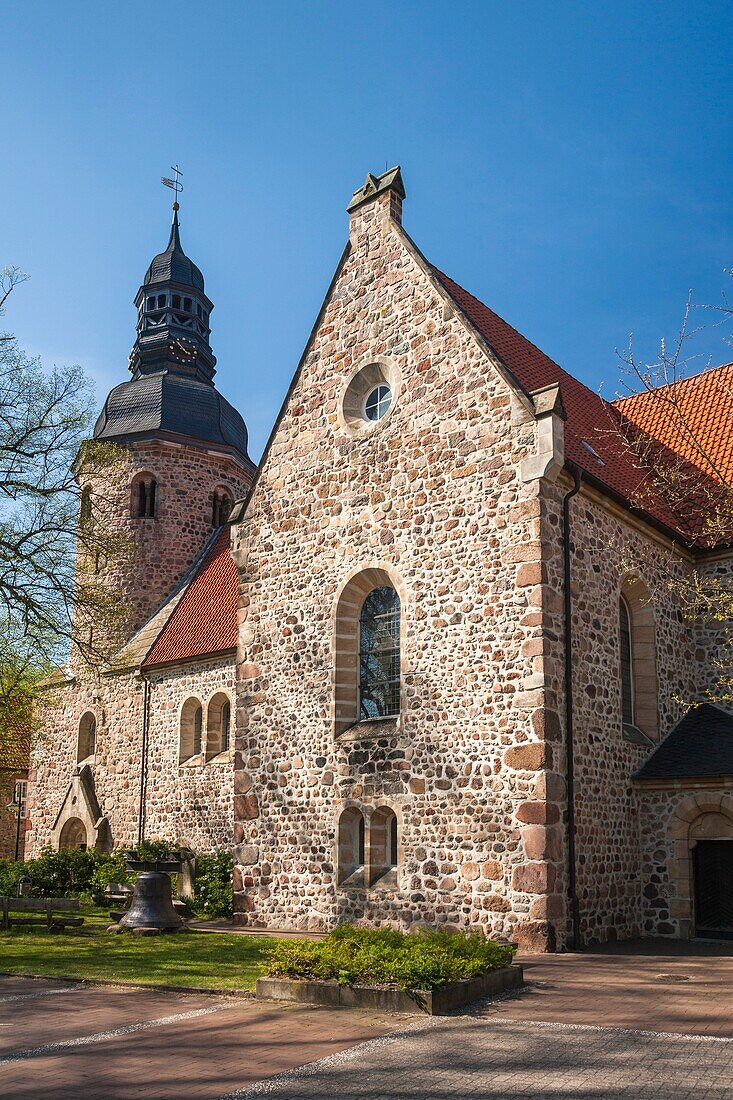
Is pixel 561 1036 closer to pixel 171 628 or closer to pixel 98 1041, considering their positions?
A: pixel 98 1041

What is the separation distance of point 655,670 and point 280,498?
7.12 metres

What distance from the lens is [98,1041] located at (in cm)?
844

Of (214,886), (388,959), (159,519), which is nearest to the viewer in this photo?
(388,959)

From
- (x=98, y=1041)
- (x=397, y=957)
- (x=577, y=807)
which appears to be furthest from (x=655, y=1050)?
(x=577, y=807)

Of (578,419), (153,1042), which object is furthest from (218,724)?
(153,1042)

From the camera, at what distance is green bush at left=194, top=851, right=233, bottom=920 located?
754 inches

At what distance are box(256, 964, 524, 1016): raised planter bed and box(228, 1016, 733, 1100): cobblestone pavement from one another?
22.8 inches

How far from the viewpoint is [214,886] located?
64.0ft

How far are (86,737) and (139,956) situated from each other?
1694 cm

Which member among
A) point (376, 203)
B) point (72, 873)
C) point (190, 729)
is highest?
point (376, 203)

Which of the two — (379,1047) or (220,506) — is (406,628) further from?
(220,506)

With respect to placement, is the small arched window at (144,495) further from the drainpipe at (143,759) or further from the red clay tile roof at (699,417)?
the red clay tile roof at (699,417)

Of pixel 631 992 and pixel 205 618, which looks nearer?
pixel 631 992

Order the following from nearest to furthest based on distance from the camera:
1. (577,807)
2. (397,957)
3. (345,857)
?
(397,957)
(577,807)
(345,857)
